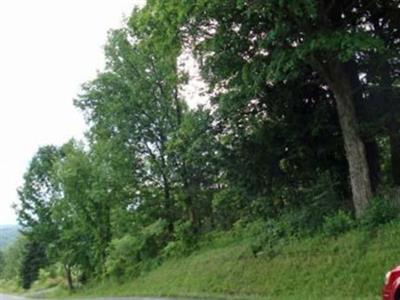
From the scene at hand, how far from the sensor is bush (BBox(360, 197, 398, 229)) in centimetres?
1930

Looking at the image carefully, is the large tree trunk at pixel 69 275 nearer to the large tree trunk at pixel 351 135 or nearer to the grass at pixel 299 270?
the grass at pixel 299 270

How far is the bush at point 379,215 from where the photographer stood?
19297 mm

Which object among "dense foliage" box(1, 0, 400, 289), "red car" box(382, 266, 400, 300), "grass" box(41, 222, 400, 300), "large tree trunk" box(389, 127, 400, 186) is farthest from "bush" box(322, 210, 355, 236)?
"red car" box(382, 266, 400, 300)

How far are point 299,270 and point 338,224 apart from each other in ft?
6.29

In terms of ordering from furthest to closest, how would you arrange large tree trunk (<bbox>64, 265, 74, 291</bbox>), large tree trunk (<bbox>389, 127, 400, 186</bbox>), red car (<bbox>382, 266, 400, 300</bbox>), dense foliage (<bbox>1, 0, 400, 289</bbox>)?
large tree trunk (<bbox>64, 265, 74, 291</bbox>) → large tree trunk (<bbox>389, 127, 400, 186</bbox>) → dense foliage (<bbox>1, 0, 400, 289</bbox>) → red car (<bbox>382, 266, 400, 300</bbox>)

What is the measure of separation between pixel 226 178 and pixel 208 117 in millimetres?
2629

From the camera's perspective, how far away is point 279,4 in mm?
18281

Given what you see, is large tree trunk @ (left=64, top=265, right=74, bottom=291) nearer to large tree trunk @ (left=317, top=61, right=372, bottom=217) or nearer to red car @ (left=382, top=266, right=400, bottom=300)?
large tree trunk @ (left=317, top=61, right=372, bottom=217)

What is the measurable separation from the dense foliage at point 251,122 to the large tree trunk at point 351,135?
4cm

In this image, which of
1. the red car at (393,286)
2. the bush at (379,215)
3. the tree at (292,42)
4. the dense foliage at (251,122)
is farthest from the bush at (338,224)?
the red car at (393,286)

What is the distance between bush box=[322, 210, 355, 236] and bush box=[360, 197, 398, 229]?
78 cm

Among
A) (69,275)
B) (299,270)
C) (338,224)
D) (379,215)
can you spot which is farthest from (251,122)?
(69,275)

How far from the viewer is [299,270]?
20.2 metres

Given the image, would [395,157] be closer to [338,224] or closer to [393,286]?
[338,224]
